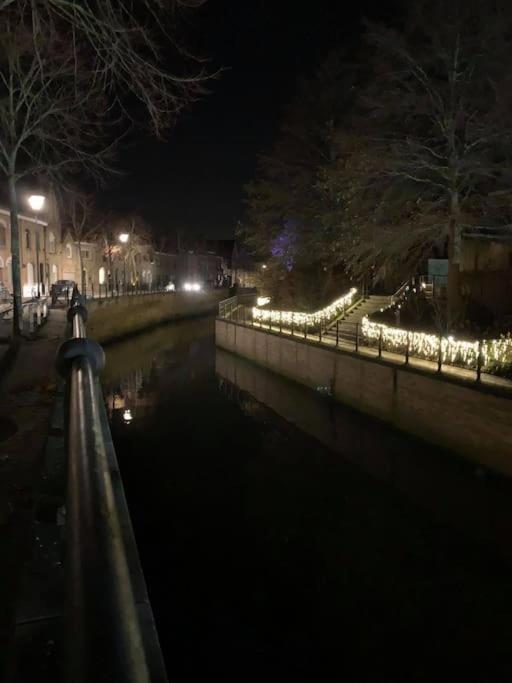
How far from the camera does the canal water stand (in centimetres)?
688

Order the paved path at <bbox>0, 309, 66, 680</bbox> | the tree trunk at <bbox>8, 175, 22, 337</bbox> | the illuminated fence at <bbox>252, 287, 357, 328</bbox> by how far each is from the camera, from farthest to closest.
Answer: the illuminated fence at <bbox>252, 287, 357, 328</bbox>
the tree trunk at <bbox>8, 175, 22, 337</bbox>
the paved path at <bbox>0, 309, 66, 680</bbox>

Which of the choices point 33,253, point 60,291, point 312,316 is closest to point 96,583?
point 312,316

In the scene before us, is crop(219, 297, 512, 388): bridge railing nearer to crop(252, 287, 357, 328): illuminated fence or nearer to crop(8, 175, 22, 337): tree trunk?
crop(252, 287, 357, 328): illuminated fence

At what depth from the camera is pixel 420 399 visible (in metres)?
14.4

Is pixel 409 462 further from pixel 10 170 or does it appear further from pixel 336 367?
pixel 10 170

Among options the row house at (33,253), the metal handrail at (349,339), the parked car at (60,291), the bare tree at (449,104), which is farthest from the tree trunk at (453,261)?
the row house at (33,253)

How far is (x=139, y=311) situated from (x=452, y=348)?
33.6 metres

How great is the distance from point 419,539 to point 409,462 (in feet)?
12.2

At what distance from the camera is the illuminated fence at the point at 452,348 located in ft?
44.2

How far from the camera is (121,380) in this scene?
25.4 metres

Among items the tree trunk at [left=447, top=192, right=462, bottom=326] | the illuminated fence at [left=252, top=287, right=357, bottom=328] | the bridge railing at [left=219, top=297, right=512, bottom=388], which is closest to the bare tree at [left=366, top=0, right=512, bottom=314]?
the tree trunk at [left=447, top=192, right=462, bottom=326]

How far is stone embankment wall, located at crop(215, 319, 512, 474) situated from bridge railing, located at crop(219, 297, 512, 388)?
1.40 ft

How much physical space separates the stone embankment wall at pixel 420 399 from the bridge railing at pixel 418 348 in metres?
0.43

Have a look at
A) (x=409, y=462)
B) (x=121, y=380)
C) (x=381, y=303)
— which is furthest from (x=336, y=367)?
(x=121, y=380)
